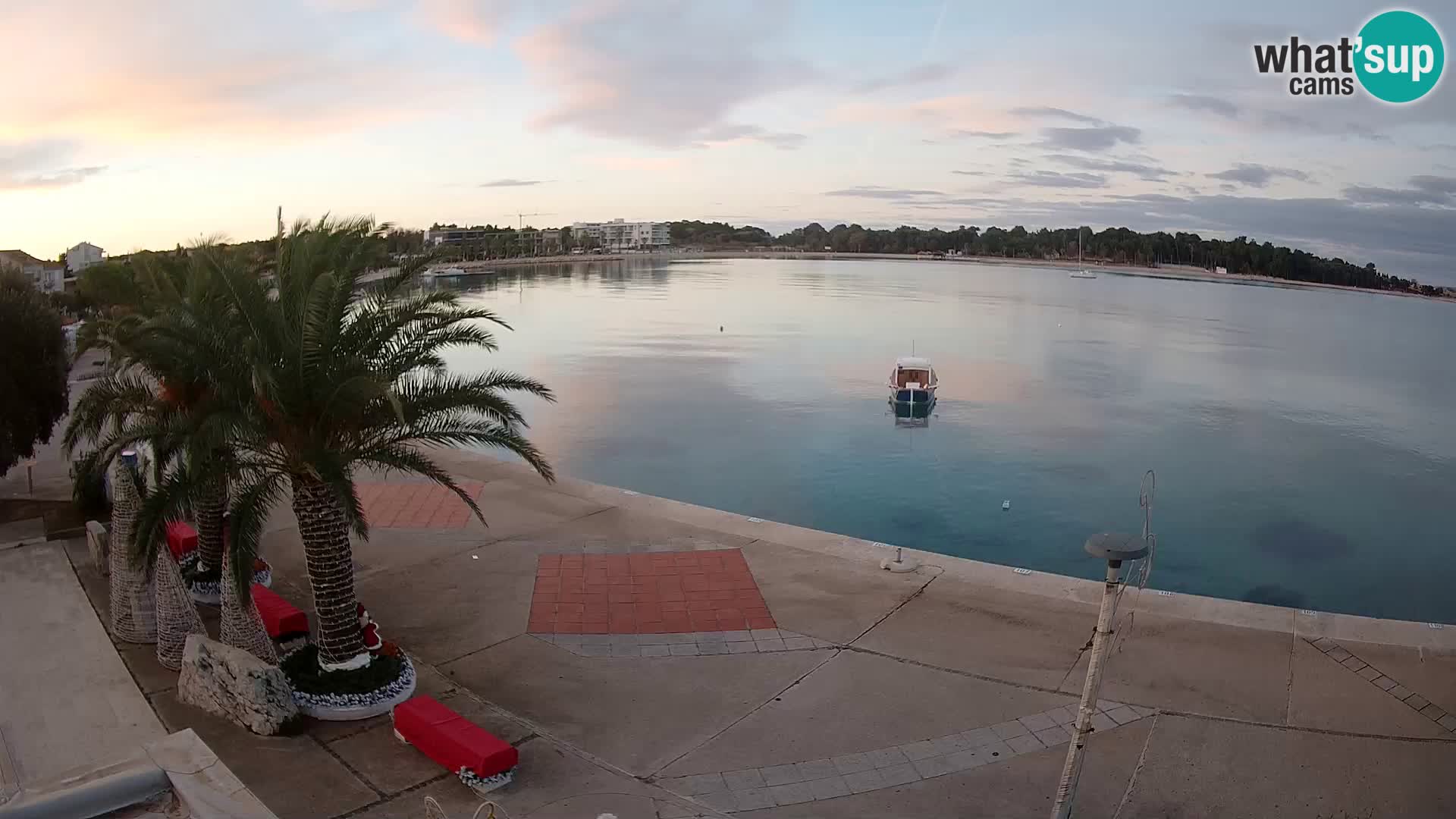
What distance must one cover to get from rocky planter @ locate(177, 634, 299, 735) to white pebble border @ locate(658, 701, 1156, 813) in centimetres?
360

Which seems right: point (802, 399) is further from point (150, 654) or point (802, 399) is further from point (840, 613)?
point (150, 654)

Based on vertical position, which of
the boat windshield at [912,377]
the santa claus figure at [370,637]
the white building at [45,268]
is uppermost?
the white building at [45,268]

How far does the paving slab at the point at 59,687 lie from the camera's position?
840cm

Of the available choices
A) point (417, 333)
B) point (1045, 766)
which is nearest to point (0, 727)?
point (417, 333)

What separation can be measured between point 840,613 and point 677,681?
8.49 feet

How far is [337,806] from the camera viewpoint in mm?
7562

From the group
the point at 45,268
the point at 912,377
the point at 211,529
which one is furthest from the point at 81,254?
the point at 211,529

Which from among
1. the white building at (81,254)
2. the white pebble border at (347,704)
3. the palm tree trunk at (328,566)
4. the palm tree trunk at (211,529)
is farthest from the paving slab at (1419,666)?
the white building at (81,254)

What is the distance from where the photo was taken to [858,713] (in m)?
9.41

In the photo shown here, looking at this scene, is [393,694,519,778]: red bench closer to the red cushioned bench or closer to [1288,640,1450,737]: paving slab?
the red cushioned bench

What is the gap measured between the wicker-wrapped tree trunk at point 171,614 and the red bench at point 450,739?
295cm

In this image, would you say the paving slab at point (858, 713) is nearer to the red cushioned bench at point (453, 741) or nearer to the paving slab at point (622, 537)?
the red cushioned bench at point (453, 741)

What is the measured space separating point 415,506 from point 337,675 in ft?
24.6

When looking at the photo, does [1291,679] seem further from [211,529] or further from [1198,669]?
[211,529]
